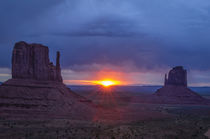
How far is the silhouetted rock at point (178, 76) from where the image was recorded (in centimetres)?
13588

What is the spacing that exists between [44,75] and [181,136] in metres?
39.8

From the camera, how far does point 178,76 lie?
136125mm

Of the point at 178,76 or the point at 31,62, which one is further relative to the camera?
the point at 178,76

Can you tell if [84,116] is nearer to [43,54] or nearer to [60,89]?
[60,89]

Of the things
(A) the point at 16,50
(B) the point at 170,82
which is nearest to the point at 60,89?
(A) the point at 16,50

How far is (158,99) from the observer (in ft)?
425

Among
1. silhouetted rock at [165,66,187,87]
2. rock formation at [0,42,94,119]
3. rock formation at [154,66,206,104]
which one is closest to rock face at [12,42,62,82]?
rock formation at [0,42,94,119]

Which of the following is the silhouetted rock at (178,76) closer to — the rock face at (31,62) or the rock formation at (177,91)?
the rock formation at (177,91)

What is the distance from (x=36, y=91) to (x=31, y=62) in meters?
8.76

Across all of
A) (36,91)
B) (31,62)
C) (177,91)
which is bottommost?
(177,91)

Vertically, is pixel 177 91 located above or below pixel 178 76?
below

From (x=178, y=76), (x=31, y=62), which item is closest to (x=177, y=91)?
(x=178, y=76)

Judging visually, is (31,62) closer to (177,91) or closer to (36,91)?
(36,91)

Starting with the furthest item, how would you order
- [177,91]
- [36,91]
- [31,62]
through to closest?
[177,91]
[31,62]
[36,91]
